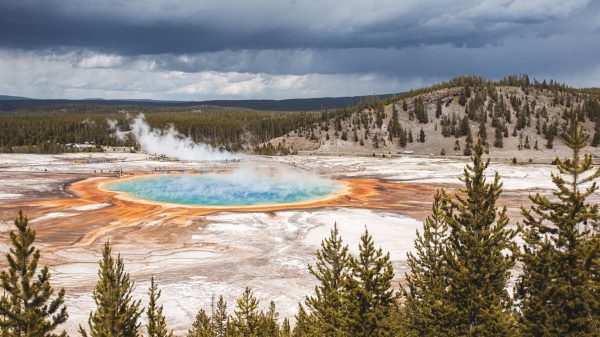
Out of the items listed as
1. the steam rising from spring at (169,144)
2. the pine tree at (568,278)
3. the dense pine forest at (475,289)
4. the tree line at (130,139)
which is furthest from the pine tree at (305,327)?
the tree line at (130,139)

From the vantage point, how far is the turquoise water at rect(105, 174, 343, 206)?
48656mm

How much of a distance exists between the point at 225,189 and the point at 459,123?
8494 cm

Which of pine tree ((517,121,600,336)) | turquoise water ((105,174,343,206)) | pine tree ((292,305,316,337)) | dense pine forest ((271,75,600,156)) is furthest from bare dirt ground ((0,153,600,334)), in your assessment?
dense pine forest ((271,75,600,156))

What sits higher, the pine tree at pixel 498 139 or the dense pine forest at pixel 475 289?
the pine tree at pixel 498 139

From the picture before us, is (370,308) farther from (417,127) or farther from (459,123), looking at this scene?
(417,127)

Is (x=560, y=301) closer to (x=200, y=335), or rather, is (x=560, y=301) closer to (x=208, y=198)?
(x=200, y=335)

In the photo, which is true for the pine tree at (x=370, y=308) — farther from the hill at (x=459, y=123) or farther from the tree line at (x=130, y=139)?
the tree line at (x=130, y=139)

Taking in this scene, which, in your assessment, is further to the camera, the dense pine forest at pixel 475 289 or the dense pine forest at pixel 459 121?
the dense pine forest at pixel 459 121

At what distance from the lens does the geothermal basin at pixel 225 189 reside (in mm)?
48219

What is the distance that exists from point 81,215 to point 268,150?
80118 millimetres

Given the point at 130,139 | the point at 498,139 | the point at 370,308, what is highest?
the point at 130,139

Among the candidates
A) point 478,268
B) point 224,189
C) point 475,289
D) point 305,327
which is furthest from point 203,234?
point 475,289

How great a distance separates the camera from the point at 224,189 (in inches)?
2228

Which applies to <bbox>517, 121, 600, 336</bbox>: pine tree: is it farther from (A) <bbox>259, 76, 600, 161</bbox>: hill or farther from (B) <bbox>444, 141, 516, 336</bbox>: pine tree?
(A) <bbox>259, 76, 600, 161</bbox>: hill
